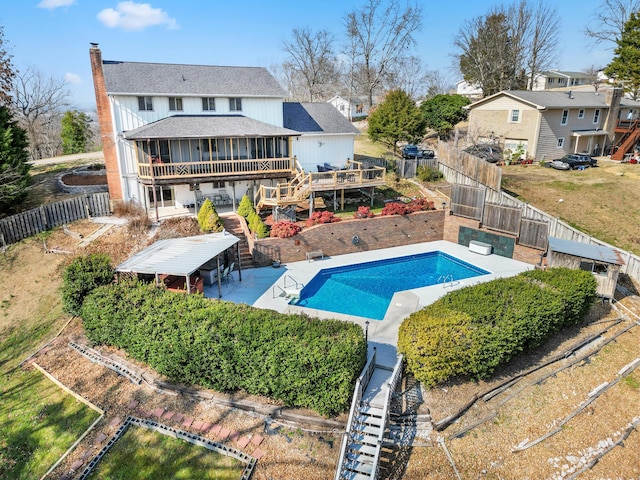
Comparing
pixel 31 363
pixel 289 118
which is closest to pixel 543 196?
pixel 289 118

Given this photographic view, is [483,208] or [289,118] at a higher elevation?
[289,118]

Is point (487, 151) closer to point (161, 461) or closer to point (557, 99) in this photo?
point (557, 99)

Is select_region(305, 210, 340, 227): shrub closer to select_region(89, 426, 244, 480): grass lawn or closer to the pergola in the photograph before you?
the pergola

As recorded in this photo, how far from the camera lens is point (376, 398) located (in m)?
11.5

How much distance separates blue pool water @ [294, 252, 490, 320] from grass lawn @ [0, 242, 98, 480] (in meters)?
8.95

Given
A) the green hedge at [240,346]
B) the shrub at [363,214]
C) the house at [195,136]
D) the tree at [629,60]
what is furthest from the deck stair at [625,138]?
the green hedge at [240,346]

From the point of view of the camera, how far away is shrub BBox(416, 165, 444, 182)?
30.7 metres

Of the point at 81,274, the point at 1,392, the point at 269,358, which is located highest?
the point at 81,274

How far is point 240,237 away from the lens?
22.1 meters

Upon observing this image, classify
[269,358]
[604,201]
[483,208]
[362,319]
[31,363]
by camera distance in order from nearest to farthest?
[269,358] → [31,363] → [362,319] → [483,208] → [604,201]

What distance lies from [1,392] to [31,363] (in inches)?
49.9

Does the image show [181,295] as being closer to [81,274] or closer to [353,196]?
[81,274]

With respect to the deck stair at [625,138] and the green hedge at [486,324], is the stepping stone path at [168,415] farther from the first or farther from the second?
the deck stair at [625,138]

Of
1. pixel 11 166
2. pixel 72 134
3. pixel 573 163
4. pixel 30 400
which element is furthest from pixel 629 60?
pixel 72 134
